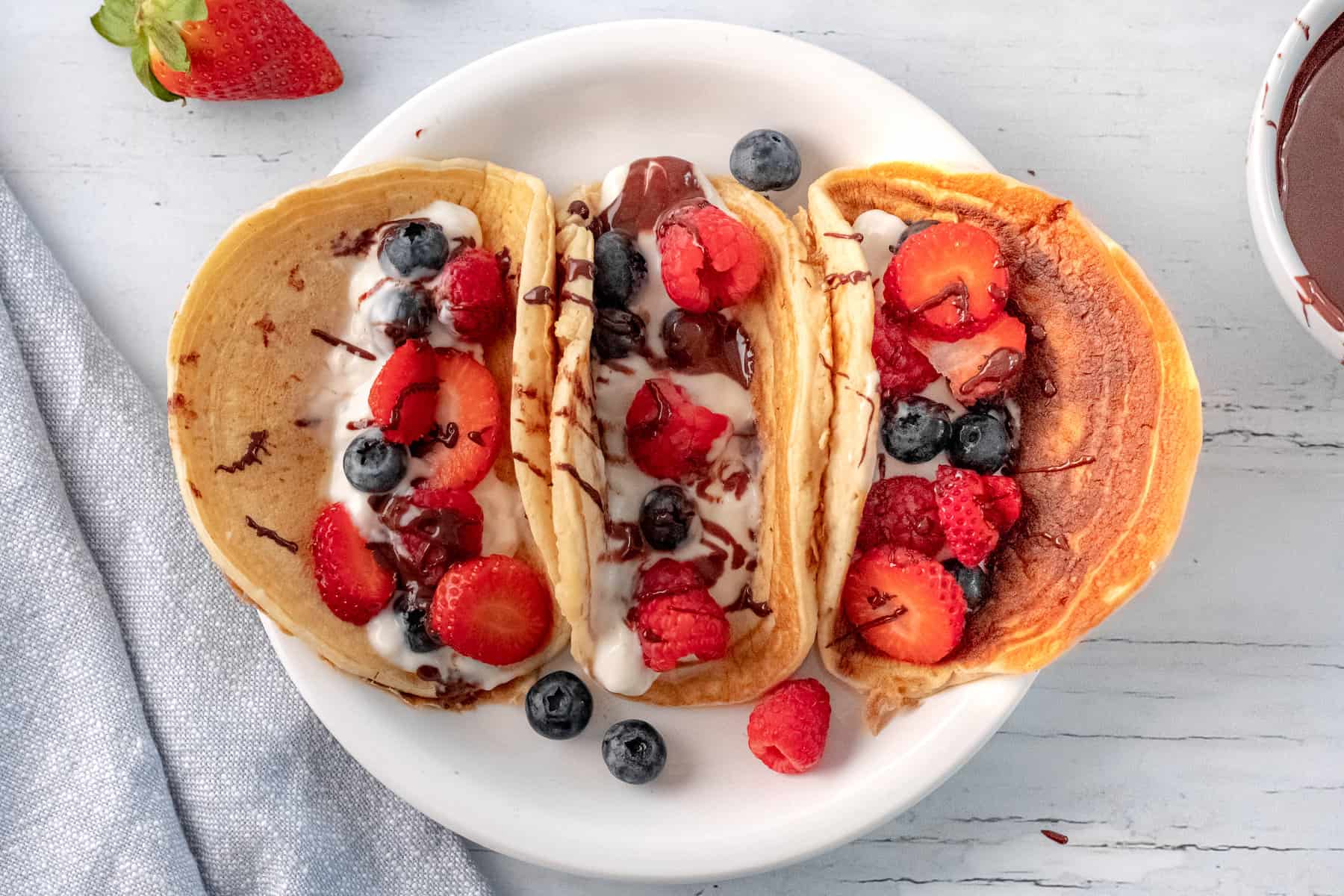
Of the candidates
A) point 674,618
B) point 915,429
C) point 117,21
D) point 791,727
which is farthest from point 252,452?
point 915,429

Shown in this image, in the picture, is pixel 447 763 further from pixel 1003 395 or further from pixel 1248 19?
pixel 1248 19

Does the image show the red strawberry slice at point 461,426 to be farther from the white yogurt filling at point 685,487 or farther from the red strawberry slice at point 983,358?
the red strawberry slice at point 983,358

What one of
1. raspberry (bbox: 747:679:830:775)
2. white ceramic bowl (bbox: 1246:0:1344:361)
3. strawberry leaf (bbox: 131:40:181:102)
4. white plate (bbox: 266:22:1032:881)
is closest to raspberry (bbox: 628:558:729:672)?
raspberry (bbox: 747:679:830:775)

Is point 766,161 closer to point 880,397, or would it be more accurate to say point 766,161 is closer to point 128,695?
point 880,397

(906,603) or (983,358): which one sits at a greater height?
(983,358)

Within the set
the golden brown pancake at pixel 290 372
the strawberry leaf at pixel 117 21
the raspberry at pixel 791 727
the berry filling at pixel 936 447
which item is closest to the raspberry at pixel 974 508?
the berry filling at pixel 936 447

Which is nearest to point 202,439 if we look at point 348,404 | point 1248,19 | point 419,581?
point 348,404
